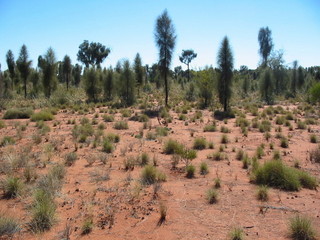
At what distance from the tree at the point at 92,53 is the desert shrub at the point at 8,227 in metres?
72.9

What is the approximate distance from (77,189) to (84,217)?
159 centimetres

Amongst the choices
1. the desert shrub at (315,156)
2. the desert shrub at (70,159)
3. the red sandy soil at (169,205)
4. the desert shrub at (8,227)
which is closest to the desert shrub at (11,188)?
the red sandy soil at (169,205)

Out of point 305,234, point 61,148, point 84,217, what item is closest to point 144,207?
point 84,217

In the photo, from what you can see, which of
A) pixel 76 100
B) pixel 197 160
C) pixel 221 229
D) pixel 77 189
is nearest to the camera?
pixel 221 229

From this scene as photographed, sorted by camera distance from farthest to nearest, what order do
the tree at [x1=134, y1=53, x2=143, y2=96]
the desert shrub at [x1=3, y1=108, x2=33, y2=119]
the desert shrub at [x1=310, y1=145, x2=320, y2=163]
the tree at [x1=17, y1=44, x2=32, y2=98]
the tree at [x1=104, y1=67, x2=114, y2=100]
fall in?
the tree at [x1=134, y1=53, x2=143, y2=96] → the tree at [x1=17, y1=44, x2=32, y2=98] → the tree at [x1=104, y1=67, x2=114, y2=100] → the desert shrub at [x1=3, y1=108, x2=33, y2=119] → the desert shrub at [x1=310, y1=145, x2=320, y2=163]

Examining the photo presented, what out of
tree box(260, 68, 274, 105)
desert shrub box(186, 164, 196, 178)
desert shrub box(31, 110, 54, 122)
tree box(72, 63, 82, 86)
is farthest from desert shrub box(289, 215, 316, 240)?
tree box(72, 63, 82, 86)

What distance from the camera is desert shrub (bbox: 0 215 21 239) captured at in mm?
5035

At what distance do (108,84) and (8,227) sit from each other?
31234mm

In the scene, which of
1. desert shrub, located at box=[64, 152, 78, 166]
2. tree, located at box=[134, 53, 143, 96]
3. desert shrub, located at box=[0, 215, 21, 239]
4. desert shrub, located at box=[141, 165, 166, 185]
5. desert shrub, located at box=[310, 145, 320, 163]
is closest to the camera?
desert shrub, located at box=[0, 215, 21, 239]

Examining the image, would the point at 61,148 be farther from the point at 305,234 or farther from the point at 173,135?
the point at 305,234

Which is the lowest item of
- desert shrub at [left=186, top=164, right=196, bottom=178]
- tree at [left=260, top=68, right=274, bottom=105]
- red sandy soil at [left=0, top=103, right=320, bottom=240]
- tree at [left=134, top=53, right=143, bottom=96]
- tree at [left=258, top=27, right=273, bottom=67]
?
red sandy soil at [left=0, top=103, right=320, bottom=240]

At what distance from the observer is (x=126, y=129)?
17203 mm

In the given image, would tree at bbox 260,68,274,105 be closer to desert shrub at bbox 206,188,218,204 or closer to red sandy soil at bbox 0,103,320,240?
red sandy soil at bbox 0,103,320,240

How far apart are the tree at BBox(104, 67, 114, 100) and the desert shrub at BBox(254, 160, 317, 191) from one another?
29.2m
